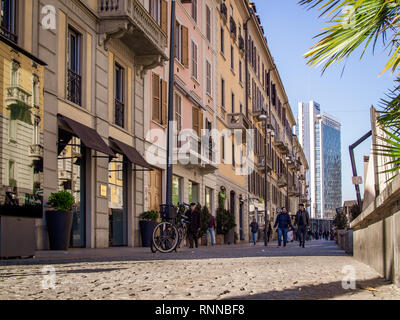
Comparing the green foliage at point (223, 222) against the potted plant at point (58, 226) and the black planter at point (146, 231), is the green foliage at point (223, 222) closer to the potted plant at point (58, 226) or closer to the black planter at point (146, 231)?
the black planter at point (146, 231)

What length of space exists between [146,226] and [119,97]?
4045mm

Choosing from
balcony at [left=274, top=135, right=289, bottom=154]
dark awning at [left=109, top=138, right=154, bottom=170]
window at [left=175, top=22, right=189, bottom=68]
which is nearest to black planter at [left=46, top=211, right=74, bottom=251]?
dark awning at [left=109, top=138, right=154, bottom=170]

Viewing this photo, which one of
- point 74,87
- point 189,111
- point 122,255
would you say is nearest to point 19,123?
point 122,255

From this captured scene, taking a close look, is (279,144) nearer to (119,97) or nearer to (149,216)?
(149,216)

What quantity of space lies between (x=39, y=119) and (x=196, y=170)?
51.2 feet

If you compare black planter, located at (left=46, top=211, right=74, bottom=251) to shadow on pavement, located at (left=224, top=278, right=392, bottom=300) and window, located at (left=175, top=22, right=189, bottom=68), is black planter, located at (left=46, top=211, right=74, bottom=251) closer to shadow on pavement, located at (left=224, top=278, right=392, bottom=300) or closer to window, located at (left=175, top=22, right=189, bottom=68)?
shadow on pavement, located at (left=224, top=278, right=392, bottom=300)

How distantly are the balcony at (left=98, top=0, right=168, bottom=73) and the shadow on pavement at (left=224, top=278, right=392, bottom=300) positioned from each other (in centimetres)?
1307

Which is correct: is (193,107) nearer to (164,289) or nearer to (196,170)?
(196,170)

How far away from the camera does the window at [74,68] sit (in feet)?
52.9

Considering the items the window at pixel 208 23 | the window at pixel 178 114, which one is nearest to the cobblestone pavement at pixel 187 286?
the window at pixel 178 114

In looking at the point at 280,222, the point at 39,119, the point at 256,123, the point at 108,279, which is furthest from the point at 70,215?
the point at 256,123

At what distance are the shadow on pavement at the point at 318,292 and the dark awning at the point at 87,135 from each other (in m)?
9.58

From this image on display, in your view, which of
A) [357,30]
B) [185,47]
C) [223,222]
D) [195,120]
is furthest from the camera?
[223,222]

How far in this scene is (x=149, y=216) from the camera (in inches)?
813
